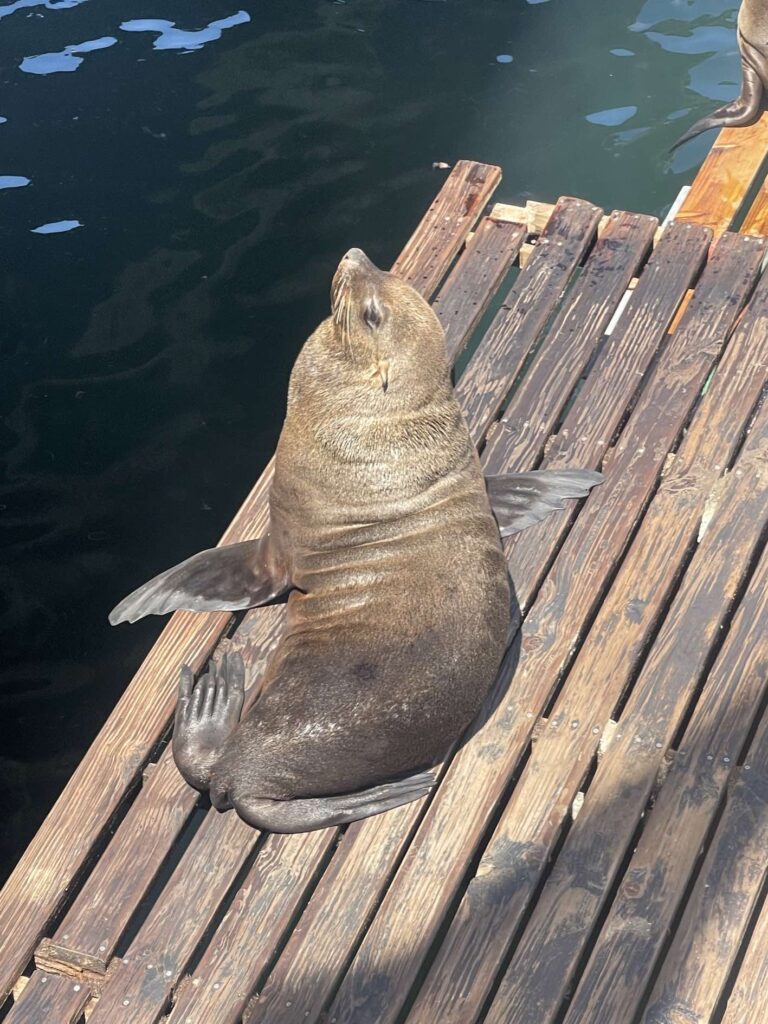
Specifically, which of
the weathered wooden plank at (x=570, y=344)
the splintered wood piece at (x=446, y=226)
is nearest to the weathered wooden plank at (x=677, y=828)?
the weathered wooden plank at (x=570, y=344)

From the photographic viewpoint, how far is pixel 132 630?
17.8 ft

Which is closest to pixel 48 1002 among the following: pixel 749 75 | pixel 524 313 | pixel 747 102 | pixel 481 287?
pixel 524 313

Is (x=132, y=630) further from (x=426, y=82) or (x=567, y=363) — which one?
(x=426, y=82)

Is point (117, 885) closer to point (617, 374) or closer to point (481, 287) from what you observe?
point (617, 374)

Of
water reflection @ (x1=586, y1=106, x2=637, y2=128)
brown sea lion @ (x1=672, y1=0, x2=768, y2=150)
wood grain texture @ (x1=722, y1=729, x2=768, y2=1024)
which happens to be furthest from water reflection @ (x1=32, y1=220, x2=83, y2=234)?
wood grain texture @ (x1=722, y1=729, x2=768, y2=1024)

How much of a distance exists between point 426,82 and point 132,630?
438 centimetres

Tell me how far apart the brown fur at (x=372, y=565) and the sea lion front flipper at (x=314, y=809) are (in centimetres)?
3

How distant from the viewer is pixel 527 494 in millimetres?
4020

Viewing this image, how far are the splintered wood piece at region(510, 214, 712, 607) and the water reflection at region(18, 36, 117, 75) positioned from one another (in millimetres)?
4677

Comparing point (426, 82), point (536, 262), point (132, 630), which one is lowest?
point (132, 630)

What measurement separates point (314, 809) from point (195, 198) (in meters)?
4.75

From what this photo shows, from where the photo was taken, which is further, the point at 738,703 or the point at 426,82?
the point at 426,82

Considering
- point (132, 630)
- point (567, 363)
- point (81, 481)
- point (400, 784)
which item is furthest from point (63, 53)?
point (400, 784)

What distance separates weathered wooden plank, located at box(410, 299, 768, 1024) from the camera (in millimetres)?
3115
